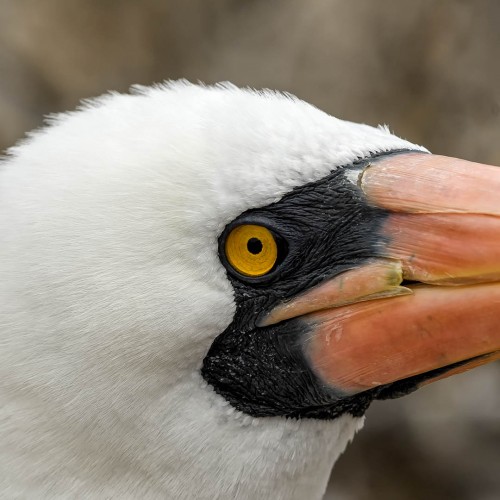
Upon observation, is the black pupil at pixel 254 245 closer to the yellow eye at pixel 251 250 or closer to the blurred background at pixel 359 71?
the yellow eye at pixel 251 250

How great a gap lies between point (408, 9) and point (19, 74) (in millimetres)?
3320

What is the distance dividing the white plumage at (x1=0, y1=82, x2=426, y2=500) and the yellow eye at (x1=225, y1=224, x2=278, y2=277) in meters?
0.06

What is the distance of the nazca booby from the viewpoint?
266 cm

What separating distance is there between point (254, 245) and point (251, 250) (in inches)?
0.8

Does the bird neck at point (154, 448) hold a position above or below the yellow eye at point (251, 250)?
below

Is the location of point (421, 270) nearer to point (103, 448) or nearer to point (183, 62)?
point (103, 448)

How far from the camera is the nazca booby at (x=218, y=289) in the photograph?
2.66 m

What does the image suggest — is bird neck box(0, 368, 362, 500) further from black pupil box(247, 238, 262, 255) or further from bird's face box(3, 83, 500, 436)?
black pupil box(247, 238, 262, 255)

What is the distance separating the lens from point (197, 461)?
282 centimetres

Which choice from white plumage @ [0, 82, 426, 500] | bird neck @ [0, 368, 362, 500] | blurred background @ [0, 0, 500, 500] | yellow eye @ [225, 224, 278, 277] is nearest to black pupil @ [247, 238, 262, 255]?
yellow eye @ [225, 224, 278, 277]

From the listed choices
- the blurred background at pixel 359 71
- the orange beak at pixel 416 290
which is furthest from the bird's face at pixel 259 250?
the blurred background at pixel 359 71

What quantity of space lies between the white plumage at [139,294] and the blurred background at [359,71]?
169 inches

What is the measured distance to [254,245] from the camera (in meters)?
2.80

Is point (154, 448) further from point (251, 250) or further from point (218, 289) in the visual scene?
point (251, 250)
